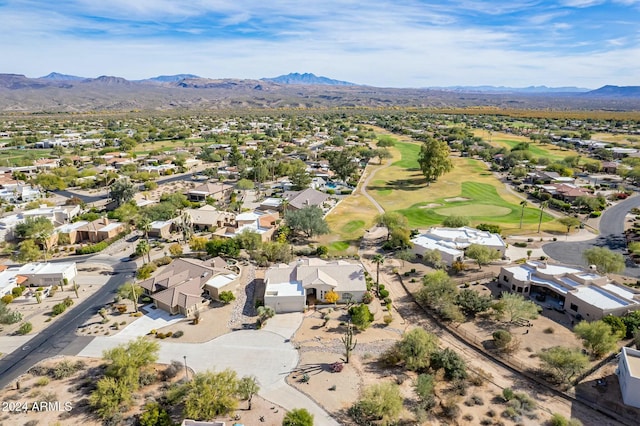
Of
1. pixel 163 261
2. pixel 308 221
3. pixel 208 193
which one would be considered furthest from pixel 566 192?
pixel 163 261

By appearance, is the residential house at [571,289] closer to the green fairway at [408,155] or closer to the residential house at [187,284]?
the residential house at [187,284]

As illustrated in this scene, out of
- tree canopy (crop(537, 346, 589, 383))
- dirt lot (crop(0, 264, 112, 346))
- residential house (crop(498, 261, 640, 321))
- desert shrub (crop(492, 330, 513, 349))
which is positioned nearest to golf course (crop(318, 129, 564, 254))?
residential house (crop(498, 261, 640, 321))

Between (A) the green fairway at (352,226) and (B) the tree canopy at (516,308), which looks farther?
(A) the green fairway at (352,226)

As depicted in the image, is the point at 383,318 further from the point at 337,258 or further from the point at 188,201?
the point at 188,201

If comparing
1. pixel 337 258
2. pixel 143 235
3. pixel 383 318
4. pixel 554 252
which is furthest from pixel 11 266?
pixel 554 252

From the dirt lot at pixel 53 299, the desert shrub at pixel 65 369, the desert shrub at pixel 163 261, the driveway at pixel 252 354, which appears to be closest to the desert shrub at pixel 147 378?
the driveway at pixel 252 354

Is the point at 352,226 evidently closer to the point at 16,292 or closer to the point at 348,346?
the point at 348,346

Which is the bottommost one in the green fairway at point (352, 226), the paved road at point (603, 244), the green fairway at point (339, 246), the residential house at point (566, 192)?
the green fairway at point (339, 246)
